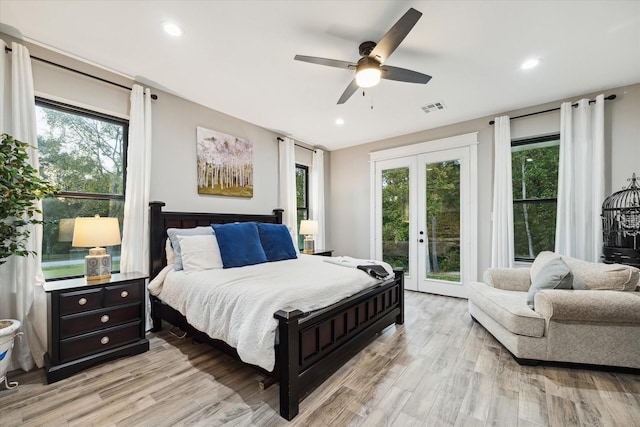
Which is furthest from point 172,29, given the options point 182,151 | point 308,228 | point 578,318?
point 578,318

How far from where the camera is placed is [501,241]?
3793 millimetres

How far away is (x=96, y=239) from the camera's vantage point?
234cm

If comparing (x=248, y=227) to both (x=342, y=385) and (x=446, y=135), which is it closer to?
(x=342, y=385)

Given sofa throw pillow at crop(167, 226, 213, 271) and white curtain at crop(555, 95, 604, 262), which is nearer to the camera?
sofa throw pillow at crop(167, 226, 213, 271)

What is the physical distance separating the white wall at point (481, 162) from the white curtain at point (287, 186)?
136 centimetres

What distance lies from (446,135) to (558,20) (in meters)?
2.37

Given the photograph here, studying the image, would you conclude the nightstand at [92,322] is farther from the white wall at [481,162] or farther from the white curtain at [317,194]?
the white wall at [481,162]

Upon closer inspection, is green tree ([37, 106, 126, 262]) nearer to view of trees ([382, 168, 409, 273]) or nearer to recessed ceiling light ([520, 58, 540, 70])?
view of trees ([382, 168, 409, 273])

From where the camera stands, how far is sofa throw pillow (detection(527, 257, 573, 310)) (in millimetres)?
2385

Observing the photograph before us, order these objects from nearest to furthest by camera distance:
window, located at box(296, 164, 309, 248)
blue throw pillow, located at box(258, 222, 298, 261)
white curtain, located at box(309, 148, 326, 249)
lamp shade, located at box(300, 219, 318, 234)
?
blue throw pillow, located at box(258, 222, 298, 261) → lamp shade, located at box(300, 219, 318, 234) → window, located at box(296, 164, 309, 248) → white curtain, located at box(309, 148, 326, 249)

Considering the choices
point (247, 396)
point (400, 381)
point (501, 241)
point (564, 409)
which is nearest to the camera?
point (564, 409)

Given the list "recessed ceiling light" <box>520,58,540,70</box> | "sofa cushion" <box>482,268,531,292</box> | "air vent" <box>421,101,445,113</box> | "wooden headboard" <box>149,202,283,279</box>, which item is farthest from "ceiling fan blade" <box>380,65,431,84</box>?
"wooden headboard" <box>149,202,283,279</box>

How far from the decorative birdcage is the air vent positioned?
2167 millimetres

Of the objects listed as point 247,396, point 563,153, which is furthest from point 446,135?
point 247,396
